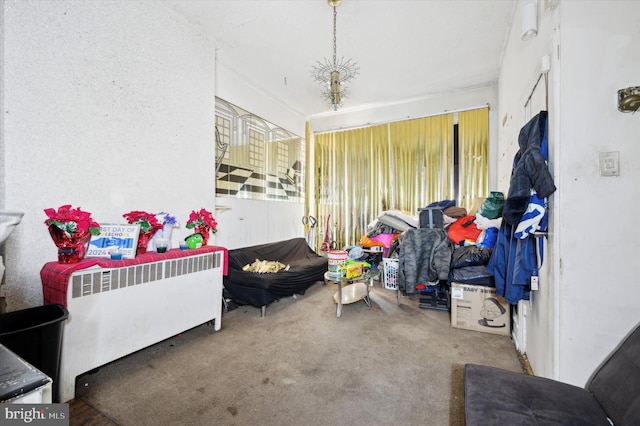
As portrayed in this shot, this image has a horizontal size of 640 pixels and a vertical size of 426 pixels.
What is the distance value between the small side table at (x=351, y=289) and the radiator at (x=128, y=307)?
1.23 meters

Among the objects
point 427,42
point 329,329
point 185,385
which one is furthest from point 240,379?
point 427,42

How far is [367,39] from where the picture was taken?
300cm

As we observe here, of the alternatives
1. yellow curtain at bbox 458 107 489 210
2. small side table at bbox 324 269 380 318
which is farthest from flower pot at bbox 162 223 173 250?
yellow curtain at bbox 458 107 489 210

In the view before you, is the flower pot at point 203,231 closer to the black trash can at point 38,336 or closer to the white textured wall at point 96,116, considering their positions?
the white textured wall at point 96,116

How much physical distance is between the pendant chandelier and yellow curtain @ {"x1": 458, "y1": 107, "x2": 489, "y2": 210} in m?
1.94

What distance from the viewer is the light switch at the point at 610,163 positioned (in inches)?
51.4

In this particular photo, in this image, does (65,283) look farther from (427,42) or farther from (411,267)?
(427,42)

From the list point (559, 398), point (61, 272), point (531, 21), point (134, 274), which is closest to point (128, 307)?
point (134, 274)

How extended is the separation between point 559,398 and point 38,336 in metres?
2.36

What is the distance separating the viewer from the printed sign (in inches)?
74.4

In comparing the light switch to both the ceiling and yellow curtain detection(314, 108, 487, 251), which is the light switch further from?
yellow curtain detection(314, 108, 487, 251)
